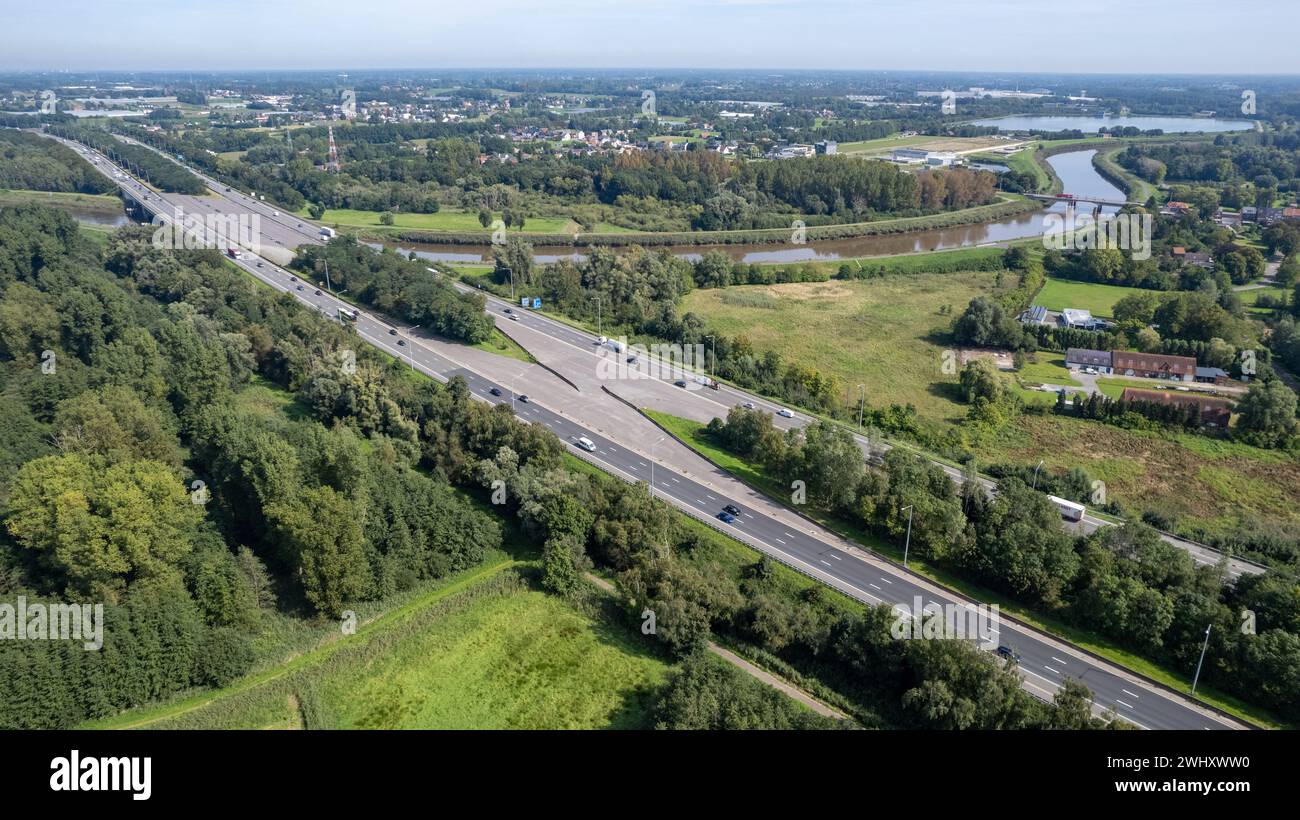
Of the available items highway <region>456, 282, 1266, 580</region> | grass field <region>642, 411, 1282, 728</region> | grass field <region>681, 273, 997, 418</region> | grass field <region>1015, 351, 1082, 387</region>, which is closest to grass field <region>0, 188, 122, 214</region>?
highway <region>456, 282, 1266, 580</region>

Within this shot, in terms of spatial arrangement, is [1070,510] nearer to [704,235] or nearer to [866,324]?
[866,324]

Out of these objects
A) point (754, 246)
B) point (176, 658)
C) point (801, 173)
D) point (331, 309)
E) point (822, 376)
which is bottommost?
point (176, 658)

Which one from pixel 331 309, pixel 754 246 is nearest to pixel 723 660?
pixel 331 309

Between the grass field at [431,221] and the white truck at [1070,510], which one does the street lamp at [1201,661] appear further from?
the grass field at [431,221]

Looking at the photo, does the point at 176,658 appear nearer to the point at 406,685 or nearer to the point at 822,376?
the point at 406,685

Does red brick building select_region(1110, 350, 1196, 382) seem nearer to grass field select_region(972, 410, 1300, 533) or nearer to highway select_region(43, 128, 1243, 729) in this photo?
grass field select_region(972, 410, 1300, 533)

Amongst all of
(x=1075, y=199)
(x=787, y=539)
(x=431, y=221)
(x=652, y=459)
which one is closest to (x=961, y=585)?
(x=787, y=539)
